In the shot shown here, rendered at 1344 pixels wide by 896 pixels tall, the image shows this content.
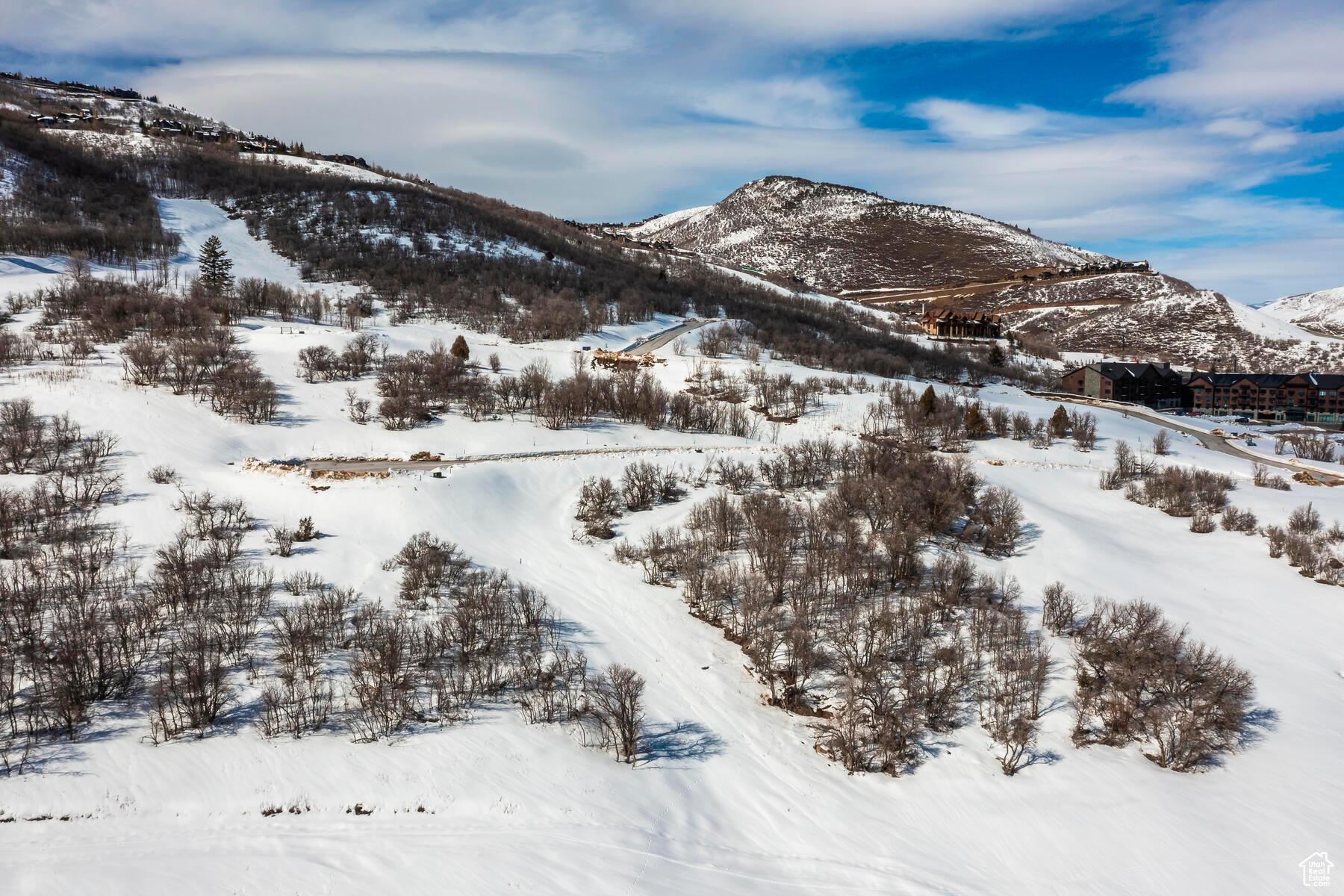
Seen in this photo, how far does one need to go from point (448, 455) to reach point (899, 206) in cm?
17620

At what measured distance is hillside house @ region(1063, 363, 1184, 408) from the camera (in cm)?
5738

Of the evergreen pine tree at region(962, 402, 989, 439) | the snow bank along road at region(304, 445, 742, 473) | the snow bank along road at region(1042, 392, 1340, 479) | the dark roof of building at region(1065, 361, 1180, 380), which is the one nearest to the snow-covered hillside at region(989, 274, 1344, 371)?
the dark roof of building at region(1065, 361, 1180, 380)

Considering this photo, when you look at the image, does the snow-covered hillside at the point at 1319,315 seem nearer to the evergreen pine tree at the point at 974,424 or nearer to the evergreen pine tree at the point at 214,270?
the evergreen pine tree at the point at 974,424

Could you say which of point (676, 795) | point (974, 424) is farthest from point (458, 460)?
point (974, 424)

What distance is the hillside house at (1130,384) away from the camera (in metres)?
57.4

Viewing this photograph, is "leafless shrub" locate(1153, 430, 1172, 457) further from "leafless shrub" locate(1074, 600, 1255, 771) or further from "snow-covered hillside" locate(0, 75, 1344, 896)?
"leafless shrub" locate(1074, 600, 1255, 771)

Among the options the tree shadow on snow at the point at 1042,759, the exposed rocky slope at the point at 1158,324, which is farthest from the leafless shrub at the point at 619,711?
the exposed rocky slope at the point at 1158,324

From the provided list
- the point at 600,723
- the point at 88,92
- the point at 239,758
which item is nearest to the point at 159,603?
the point at 239,758

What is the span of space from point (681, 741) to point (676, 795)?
5.20ft

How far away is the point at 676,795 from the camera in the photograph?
11711mm

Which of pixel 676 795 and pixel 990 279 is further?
pixel 990 279

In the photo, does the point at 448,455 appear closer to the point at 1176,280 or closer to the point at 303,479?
the point at 303,479

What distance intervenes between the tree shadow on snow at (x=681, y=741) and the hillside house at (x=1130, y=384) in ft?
196

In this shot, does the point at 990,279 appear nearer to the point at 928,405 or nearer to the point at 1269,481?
the point at 928,405
